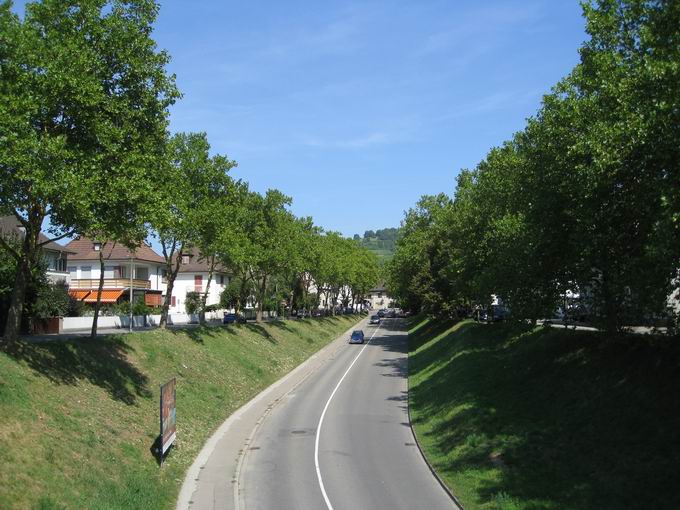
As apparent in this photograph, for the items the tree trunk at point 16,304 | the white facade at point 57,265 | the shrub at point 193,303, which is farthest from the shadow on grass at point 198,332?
the shrub at point 193,303

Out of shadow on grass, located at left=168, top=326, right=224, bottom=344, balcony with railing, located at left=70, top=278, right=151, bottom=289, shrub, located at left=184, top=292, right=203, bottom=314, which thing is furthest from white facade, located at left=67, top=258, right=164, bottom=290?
shadow on grass, located at left=168, top=326, right=224, bottom=344

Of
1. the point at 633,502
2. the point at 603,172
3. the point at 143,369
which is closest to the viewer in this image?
the point at 633,502

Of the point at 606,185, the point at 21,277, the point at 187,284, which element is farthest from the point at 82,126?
the point at 187,284

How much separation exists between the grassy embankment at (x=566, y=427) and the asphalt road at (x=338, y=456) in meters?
1.20

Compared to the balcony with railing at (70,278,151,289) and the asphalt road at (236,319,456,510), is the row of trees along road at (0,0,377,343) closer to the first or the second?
the asphalt road at (236,319,456,510)

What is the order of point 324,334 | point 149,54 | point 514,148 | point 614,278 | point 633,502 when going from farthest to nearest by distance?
point 324,334 → point 514,148 → point 149,54 → point 614,278 → point 633,502

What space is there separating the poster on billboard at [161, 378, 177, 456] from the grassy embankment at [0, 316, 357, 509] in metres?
0.72

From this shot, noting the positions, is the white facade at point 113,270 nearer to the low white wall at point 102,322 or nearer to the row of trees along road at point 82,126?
the low white wall at point 102,322

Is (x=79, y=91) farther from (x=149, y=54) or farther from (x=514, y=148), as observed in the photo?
(x=514, y=148)

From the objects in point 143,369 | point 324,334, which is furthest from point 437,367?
point 324,334

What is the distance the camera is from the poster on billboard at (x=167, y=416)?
1892cm

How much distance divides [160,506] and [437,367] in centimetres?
2451

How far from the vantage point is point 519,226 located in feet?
→ 82.0

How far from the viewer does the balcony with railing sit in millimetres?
65438
